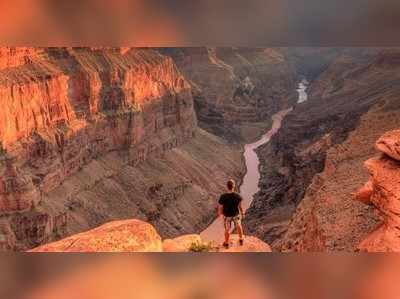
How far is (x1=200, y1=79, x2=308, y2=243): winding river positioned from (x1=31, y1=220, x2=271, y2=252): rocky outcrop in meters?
17.3

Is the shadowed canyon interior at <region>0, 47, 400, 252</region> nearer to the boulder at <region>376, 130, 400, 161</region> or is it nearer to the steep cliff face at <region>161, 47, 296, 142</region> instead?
the boulder at <region>376, 130, 400, 161</region>

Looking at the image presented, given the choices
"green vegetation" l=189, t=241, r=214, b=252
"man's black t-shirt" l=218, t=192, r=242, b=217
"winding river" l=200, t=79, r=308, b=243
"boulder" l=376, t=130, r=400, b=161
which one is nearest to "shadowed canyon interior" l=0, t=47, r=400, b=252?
"boulder" l=376, t=130, r=400, b=161

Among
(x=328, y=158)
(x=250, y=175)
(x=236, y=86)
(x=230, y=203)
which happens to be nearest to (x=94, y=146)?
(x=250, y=175)

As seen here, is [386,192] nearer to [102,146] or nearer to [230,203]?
[230,203]

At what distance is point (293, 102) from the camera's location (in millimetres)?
69125

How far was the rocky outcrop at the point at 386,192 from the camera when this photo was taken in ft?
28.1

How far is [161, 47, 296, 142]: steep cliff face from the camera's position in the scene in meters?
55.9

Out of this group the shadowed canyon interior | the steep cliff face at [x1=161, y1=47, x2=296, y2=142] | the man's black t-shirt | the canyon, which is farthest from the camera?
the steep cliff face at [x1=161, y1=47, x2=296, y2=142]

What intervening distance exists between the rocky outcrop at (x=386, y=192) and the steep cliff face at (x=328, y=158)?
1995 millimetres

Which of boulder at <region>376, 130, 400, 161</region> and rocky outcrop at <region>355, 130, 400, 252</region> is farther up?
boulder at <region>376, 130, 400, 161</region>

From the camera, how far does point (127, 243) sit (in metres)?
6.84

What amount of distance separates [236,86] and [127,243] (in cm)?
5912

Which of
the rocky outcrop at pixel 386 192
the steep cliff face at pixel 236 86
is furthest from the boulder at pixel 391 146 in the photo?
the steep cliff face at pixel 236 86

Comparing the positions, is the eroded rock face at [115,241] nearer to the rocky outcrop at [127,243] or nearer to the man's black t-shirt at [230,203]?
the rocky outcrop at [127,243]
